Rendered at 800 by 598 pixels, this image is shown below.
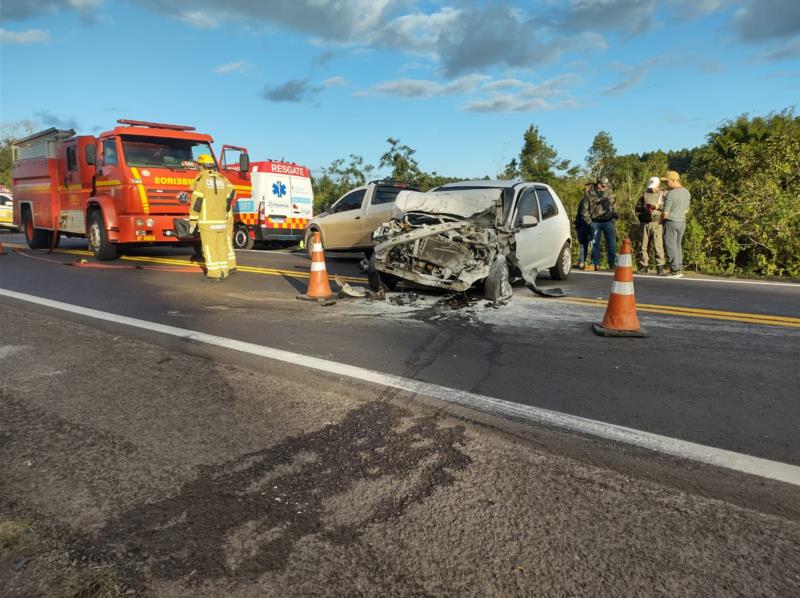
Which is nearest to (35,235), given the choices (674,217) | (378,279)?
(378,279)

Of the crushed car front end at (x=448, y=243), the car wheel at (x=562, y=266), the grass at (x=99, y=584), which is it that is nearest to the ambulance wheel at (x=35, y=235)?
the crushed car front end at (x=448, y=243)

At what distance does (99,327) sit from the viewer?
5.68m

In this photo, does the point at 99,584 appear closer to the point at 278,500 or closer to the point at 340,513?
the point at 278,500

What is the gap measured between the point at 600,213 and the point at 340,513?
10.3 metres

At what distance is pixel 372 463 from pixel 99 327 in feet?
13.8

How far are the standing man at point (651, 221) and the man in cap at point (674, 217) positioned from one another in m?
0.26

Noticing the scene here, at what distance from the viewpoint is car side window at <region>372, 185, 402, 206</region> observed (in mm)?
12711

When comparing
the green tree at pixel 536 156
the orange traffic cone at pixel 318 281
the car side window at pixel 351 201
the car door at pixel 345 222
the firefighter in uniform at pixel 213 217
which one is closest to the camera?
the orange traffic cone at pixel 318 281

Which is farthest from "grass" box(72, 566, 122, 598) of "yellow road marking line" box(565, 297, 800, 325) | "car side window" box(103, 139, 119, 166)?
"car side window" box(103, 139, 119, 166)

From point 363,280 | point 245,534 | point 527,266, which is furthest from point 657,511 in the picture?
point 363,280

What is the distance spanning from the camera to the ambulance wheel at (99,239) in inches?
464

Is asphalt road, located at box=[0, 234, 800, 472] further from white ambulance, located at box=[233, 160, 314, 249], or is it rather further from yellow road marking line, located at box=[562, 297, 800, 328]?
white ambulance, located at box=[233, 160, 314, 249]

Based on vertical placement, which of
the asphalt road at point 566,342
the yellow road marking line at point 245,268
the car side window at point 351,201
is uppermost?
the car side window at point 351,201

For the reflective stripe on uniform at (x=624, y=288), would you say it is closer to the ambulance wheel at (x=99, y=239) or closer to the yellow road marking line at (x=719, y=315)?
the yellow road marking line at (x=719, y=315)
